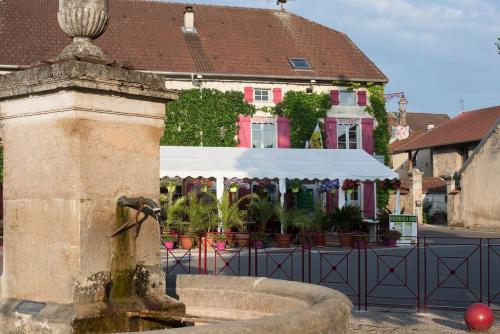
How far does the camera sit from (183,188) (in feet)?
93.4

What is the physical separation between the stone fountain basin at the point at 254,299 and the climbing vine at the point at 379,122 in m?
26.6

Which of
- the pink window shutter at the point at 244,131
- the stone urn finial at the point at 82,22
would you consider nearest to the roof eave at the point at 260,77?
the pink window shutter at the point at 244,131

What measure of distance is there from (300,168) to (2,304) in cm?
1890

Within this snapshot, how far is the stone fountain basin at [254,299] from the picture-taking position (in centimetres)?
423

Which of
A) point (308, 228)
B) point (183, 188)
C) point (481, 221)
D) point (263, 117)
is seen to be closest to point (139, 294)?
point (308, 228)

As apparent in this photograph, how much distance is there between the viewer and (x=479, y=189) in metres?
34.8

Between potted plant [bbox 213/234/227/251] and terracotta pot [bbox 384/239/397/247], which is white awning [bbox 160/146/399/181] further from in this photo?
potted plant [bbox 213/234/227/251]

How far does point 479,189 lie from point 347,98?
344 inches

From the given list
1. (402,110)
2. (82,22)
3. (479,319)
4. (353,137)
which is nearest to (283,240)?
(353,137)

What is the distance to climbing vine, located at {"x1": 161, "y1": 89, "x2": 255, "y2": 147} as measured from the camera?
29234 millimetres

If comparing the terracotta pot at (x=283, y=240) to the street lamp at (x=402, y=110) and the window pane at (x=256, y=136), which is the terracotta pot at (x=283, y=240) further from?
the street lamp at (x=402, y=110)

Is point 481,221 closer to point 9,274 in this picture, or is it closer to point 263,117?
point 263,117

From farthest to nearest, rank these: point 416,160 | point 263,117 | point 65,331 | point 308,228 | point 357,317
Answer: point 416,160
point 263,117
point 308,228
point 357,317
point 65,331

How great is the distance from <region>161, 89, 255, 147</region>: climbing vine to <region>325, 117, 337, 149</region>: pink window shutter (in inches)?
151
